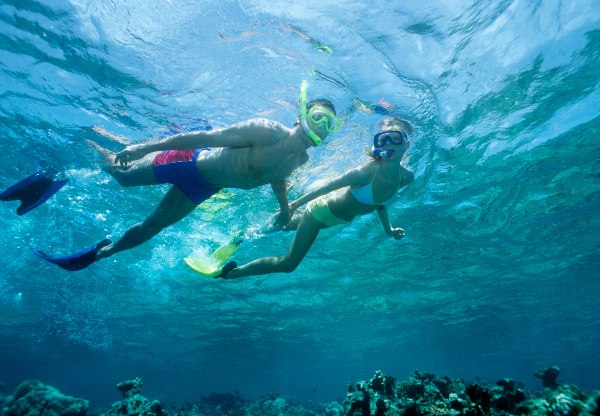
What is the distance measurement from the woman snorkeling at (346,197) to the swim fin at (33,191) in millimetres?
4837

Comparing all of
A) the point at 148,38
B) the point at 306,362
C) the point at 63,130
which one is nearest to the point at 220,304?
the point at 63,130

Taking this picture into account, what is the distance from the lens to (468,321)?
3503 centimetres

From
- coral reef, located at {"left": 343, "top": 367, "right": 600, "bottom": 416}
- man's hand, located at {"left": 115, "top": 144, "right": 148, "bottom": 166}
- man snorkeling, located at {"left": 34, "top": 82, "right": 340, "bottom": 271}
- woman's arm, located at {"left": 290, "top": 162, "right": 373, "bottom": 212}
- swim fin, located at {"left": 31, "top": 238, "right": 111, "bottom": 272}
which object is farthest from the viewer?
woman's arm, located at {"left": 290, "top": 162, "right": 373, "bottom": 212}

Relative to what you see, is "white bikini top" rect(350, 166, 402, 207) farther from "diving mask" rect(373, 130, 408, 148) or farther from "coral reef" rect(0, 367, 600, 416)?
"coral reef" rect(0, 367, 600, 416)

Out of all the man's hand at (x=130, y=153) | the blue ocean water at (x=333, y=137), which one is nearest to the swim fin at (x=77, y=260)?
the man's hand at (x=130, y=153)

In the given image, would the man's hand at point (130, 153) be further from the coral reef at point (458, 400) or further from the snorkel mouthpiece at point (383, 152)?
the coral reef at point (458, 400)

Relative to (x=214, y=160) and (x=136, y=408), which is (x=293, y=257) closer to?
(x=214, y=160)

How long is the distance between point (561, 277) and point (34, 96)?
33.7 meters

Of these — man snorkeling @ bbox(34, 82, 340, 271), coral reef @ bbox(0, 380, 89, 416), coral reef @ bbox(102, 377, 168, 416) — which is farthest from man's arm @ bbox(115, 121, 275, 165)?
coral reef @ bbox(0, 380, 89, 416)

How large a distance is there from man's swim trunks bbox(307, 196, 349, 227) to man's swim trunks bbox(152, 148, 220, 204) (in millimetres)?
2163

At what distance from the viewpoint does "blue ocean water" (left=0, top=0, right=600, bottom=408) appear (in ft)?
24.5

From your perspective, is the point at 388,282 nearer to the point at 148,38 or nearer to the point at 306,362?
the point at 148,38

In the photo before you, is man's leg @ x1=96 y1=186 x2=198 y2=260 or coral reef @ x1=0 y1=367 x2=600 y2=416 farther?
man's leg @ x1=96 y1=186 x2=198 y2=260

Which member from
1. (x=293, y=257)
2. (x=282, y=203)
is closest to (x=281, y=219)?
(x=282, y=203)
